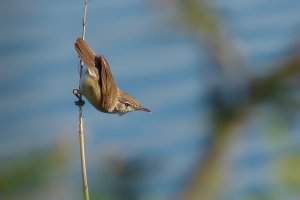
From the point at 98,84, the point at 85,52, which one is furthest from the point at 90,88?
the point at 85,52

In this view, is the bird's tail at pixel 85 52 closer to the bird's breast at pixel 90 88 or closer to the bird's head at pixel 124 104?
the bird's breast at pixel 90 88

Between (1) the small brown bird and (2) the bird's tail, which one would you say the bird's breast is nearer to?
(1) the small brown bird

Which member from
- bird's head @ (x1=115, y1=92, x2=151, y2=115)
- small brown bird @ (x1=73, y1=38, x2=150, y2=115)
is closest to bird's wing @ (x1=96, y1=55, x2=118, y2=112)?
small brown bird @ (x1=73, y1=38, x2=150, y2=115)

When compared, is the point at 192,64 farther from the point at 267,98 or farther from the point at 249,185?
the point at 267,98

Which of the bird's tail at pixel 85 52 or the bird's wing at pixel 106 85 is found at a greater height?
the bird's tail at pixel 85 52

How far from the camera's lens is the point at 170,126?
4758mm

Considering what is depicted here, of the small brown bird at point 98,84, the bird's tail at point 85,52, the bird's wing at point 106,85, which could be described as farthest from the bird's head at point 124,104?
the bird's tail at point 85,52

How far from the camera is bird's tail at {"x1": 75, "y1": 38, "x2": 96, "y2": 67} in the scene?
2.25 m

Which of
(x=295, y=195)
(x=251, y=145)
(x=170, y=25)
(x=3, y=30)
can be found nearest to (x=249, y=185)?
A: (x=295, y=195)

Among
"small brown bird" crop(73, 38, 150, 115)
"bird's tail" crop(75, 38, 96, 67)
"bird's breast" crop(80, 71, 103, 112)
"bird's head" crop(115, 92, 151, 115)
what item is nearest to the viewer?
"bird's tail" crop(75, 38, 96, 67)

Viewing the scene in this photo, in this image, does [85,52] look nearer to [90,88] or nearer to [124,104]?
[90,88]

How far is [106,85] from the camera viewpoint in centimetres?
270

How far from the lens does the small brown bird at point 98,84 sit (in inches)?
98.7

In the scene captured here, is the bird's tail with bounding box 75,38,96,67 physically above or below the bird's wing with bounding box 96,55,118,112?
above
